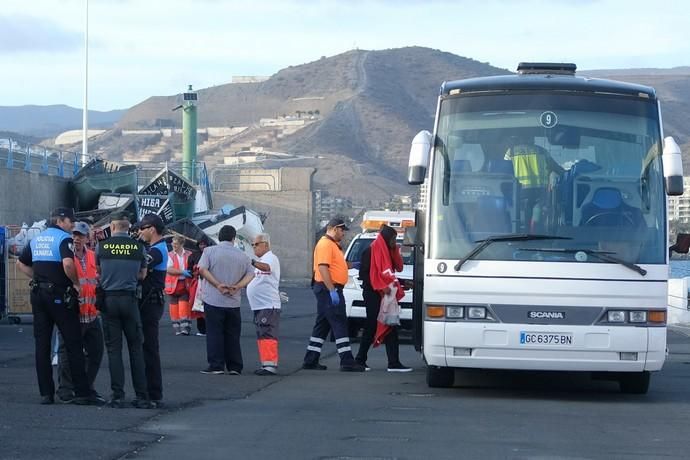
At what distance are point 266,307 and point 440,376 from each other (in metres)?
2.90

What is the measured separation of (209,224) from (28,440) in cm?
3532

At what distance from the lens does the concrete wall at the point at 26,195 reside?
123ft

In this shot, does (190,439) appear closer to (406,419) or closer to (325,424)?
(325,424)

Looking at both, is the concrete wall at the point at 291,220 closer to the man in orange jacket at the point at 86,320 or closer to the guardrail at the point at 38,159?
the guardrail at the point at 38,159

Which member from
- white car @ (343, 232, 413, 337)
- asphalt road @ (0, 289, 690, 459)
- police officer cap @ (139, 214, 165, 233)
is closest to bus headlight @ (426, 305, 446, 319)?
asphalt road @ (0, 289, 690, 459)

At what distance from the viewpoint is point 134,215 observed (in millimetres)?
40969

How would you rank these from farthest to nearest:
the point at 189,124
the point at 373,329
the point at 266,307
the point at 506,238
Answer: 1. the point at 189,124
2. the point at 373,329
3. the point at 266,307
4. the point at 506,238

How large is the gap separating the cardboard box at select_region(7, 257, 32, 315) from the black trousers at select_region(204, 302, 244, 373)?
29.1ft

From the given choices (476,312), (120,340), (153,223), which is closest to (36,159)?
(153,223)

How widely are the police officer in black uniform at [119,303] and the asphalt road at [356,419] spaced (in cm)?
35

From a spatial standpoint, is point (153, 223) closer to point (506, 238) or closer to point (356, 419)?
point (356, 419)

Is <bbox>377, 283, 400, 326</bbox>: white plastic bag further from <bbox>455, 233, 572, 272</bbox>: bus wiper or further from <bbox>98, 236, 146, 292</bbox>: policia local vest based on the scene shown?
<bbox>98, 236, 146, 292</bbox>: policia local vest

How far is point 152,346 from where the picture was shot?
13.6 m

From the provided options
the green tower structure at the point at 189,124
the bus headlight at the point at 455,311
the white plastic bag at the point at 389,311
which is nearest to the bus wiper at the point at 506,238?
the bus headlight at the point at 455,311
